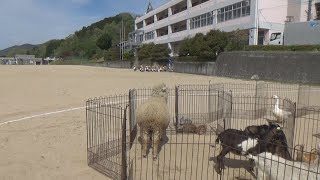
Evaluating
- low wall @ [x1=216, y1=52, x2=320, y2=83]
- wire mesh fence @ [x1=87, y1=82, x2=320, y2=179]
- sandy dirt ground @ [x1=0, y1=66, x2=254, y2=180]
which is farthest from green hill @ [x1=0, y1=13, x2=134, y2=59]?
wire mesh fence @ [x1=87, y1=82, x2=320, y2=179]

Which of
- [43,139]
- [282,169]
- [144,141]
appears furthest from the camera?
[43,139]

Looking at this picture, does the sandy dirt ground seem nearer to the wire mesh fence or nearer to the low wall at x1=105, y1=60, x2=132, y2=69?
the wire mesh fence

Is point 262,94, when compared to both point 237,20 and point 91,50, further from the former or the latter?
point 91,50

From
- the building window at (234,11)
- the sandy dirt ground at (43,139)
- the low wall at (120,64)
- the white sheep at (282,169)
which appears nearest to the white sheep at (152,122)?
the sandy dirt ground at (43,139)

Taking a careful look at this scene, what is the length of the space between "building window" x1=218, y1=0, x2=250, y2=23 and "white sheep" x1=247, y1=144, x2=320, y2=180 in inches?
1696

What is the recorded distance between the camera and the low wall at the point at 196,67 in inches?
1783

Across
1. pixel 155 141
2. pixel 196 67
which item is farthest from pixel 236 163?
pixel 196 67

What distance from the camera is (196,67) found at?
49000 mm

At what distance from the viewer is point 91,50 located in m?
113

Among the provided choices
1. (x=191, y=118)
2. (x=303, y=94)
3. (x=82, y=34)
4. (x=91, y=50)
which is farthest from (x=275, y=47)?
(x=82, y=34)

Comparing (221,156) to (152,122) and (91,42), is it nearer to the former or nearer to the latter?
(152,122)

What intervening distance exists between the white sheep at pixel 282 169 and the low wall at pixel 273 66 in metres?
27.1

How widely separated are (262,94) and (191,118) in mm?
4151

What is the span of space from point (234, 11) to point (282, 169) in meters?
46.6
